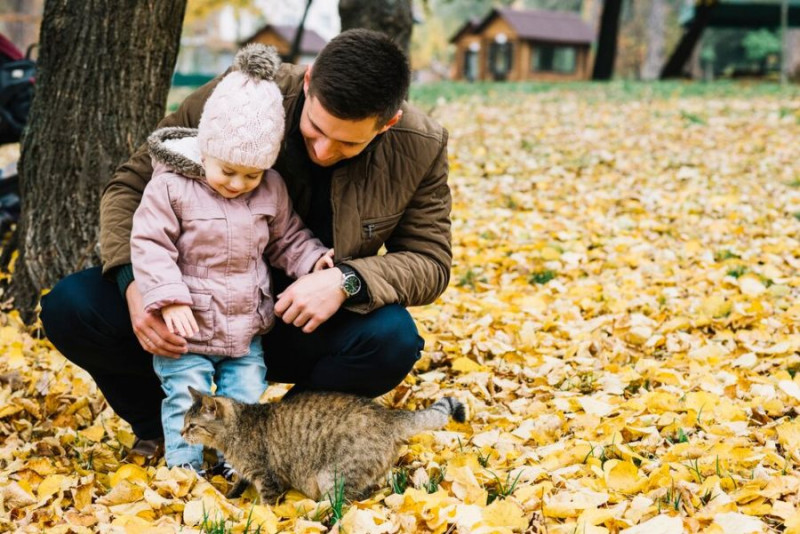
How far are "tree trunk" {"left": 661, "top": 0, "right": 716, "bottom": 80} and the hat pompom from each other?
20.3 m

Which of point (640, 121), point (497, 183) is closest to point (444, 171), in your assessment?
point (497, 183)

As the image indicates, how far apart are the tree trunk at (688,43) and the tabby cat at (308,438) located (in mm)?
20497

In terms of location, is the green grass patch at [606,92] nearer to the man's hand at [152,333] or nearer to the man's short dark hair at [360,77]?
the man's short dark hair at [360,77]

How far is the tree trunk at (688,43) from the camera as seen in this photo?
2075 centimetres

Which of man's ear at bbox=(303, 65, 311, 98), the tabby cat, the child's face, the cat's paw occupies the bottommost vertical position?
the cat's paw

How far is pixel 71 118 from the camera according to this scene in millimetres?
3863

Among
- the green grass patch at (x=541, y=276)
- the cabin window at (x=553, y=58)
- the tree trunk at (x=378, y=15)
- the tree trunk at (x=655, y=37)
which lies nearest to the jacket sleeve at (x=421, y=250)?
the green grass patch at (x=541, y=276)

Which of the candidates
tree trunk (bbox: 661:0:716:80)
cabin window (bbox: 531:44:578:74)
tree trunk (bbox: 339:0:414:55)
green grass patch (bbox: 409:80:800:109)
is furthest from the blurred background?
tree trunk (bbox: 339:0:414:55)

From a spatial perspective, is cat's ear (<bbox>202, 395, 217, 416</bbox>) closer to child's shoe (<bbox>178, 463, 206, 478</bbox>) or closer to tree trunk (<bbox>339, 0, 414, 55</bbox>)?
child's shoe (<bbox>178, 463, 206, 478</bbox>)

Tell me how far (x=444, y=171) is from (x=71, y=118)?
199cm

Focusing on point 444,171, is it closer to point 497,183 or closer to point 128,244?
point 128,244

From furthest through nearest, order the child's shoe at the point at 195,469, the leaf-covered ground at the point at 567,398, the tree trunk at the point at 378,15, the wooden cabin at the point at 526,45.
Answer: the wooden cabin at the point at 526,45
the tree trunk at the point at 378,15
the child's shoe at the point at 195,469
the leaf-covered ground at the point at 567,398

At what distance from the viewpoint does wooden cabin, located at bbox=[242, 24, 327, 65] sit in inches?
1350

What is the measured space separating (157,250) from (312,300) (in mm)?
503
